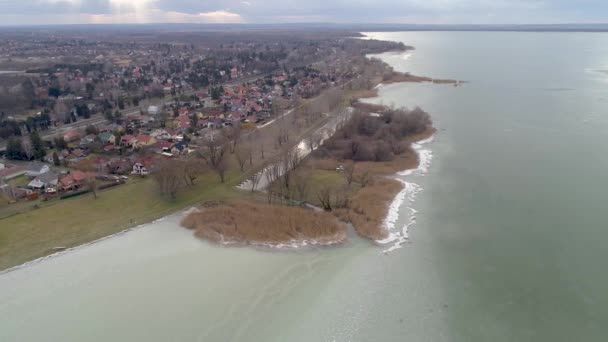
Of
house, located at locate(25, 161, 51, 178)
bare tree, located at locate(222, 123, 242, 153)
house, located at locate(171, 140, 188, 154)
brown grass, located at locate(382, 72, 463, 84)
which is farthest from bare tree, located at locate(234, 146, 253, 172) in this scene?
brown grass, located at locate(382, 72, 463, 84)

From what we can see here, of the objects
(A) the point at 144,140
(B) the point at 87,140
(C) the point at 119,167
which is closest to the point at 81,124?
(B) the point at 87,140

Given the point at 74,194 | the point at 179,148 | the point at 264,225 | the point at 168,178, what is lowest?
the point at 264,225

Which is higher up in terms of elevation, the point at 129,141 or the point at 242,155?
the point at 129,141

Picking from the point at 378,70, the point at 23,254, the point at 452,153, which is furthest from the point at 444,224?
the point at 378,70

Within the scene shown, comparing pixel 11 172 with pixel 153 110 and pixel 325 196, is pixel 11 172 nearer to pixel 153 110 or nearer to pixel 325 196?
pixel 153 110

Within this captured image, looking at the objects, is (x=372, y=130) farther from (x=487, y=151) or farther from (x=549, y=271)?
(x=549, y=271)

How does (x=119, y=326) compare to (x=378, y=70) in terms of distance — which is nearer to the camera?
(x=119, y=326)
